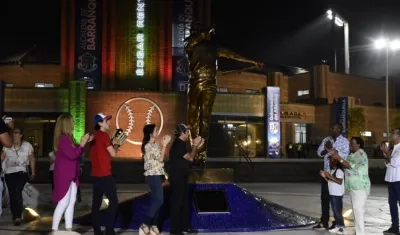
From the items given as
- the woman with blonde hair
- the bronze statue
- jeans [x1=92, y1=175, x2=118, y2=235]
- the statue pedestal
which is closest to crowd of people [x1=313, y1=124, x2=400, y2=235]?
the statue pedestal

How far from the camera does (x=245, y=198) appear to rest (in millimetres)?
9766

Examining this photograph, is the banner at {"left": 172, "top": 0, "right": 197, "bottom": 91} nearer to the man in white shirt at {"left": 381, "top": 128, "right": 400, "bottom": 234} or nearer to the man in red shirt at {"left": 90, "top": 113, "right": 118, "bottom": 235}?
the man in white shirt at {"left": 381, "top": 128, "right": 400, "bottom": 234}

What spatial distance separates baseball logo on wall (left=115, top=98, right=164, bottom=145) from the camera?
32.0 metres

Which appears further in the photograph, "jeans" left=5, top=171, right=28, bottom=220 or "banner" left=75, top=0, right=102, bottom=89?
"banner" left=75, top=0, right=102, bottom=89

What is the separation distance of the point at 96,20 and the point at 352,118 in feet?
81.2

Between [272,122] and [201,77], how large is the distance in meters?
28.5

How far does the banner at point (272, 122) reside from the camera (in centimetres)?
3794

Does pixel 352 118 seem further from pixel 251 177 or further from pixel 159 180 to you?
pixel 159 180

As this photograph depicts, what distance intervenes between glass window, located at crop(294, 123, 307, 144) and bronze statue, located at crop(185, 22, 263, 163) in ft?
120

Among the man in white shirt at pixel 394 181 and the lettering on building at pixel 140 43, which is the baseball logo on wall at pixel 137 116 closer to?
the lettering on building at pixel 140 43

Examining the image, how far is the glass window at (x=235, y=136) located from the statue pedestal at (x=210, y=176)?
1091 inches

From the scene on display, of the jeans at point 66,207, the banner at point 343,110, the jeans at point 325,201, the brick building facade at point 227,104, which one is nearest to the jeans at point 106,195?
the jeans at point 66,207

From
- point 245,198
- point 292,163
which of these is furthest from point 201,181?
point 292,163

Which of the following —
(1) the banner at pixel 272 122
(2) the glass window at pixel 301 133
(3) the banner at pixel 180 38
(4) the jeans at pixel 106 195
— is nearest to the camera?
(4) the jeans at pixel 106 195
